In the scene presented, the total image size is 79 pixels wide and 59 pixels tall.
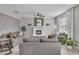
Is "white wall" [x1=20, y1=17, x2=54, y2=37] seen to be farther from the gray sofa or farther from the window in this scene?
the gray sofa

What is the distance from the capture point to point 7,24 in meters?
5.67

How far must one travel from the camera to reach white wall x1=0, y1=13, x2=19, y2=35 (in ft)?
16.8

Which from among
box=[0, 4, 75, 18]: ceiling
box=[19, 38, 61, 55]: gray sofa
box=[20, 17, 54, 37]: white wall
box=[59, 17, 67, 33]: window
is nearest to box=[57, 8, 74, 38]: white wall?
box=[59, 17, 67, 33]: window

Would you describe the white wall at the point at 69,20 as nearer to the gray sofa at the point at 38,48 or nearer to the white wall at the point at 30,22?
the white wall at the point at 30,22

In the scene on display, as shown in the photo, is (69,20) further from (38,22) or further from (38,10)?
(38,22)

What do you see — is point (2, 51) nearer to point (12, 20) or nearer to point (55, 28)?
point (12, 20)

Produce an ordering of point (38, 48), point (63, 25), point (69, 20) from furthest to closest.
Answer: point (63, 25) → point (69, 20) → point (38, 48)

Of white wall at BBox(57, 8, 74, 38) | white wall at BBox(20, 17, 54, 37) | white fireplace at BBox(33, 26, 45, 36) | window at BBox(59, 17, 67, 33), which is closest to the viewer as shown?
white wall at BBox(57, 8, 74, 38)

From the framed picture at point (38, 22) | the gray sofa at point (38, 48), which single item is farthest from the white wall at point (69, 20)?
the gray sofa at point (38, 48)

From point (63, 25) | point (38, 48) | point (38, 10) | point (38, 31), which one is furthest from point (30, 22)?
point (38, 48)

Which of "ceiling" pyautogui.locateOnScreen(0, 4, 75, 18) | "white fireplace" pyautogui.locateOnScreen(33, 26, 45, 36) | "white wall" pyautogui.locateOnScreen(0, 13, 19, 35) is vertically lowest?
"white fireplace" pyautogui.locateOnScreen(33, 26, 45, 36)

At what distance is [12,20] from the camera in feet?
20.3
